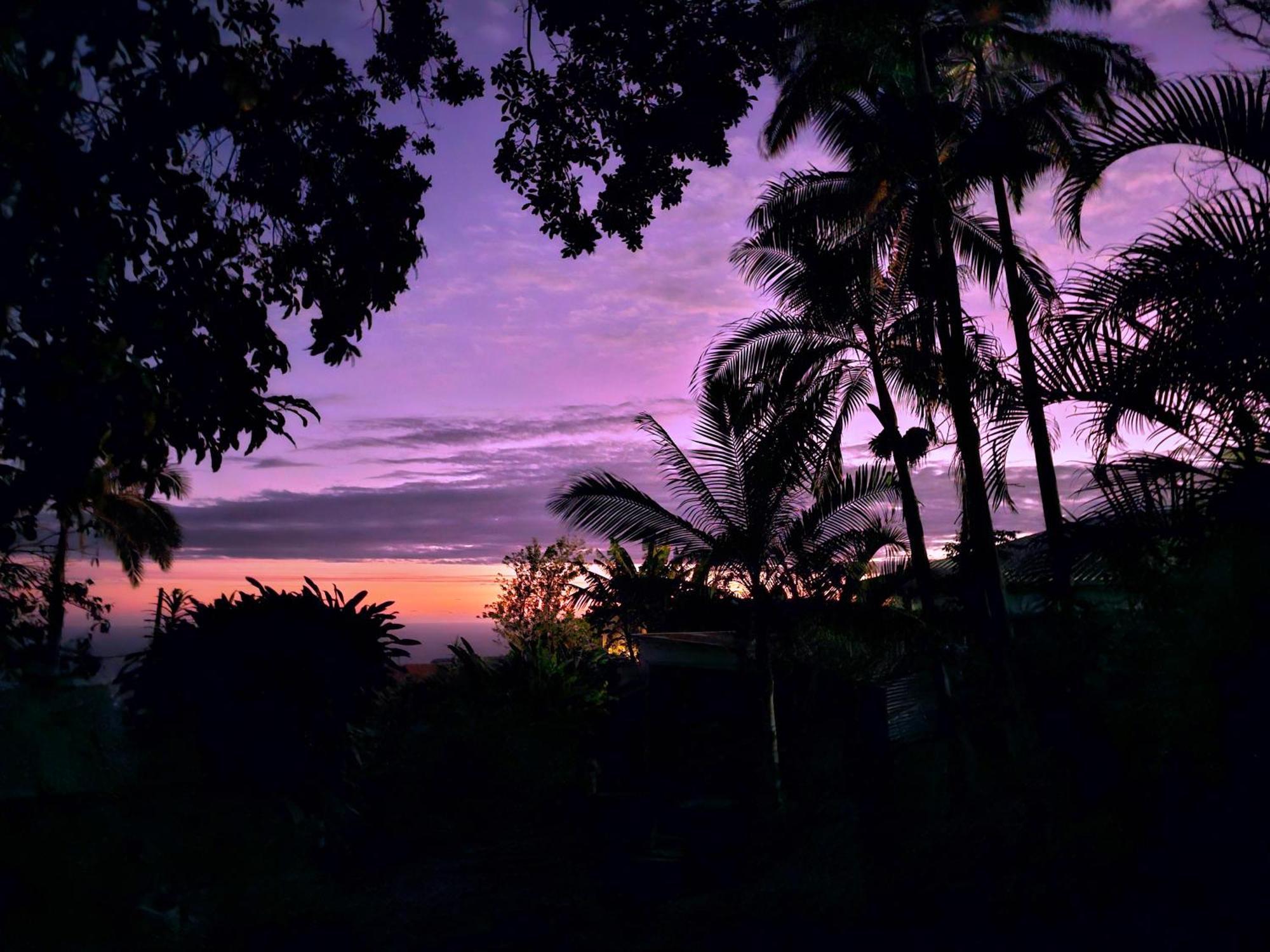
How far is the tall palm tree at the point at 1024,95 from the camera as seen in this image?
15203 mm

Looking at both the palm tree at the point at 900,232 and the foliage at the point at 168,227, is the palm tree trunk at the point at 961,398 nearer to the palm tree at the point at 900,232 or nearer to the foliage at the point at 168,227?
the palm tree at the point at 900,232

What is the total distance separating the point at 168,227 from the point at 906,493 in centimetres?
1396

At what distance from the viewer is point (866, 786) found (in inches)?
530

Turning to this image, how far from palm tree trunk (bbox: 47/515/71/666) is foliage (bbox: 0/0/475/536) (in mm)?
1111

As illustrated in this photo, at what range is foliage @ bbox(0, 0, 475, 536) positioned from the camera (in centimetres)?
565

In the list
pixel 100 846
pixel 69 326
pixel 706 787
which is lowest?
pixel 706 787

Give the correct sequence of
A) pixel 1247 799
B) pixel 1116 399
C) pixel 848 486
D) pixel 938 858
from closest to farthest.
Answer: pixel 1247 799 < pixel 1116 399 < pixel 938 858 < pixel 848 486

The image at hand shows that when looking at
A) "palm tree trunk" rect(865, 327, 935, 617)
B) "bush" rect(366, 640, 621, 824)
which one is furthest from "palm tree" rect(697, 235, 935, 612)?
"bush" rect(366, 640, 621, 824)

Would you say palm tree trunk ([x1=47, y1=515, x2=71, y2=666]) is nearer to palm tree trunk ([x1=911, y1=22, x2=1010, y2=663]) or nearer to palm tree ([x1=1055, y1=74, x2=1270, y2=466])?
palm tree ([x1=1055, y1=74, x2=1270, y2=466])

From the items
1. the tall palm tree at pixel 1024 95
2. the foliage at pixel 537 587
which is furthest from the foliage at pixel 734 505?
the foliage at pixel 537 587

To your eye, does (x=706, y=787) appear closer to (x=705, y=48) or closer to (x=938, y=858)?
(x=938, y=858)

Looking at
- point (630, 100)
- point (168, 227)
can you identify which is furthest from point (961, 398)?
point (168, 227)

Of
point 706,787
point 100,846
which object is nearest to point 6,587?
point 100,846

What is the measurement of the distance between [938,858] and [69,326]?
9017 mm
